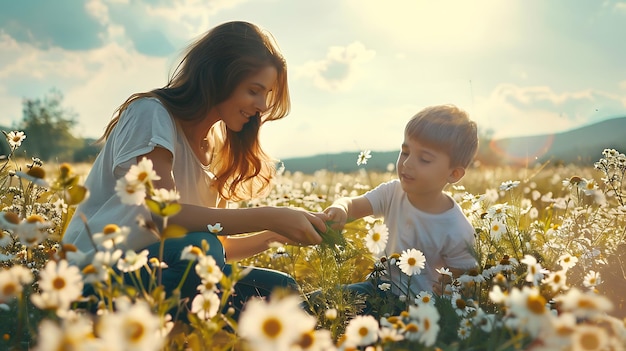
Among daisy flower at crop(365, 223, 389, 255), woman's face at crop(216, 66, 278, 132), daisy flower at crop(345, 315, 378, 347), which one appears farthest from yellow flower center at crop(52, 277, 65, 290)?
woman's face at crop(216, 66, 278, 132)

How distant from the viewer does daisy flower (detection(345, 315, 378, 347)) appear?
152 centimetres

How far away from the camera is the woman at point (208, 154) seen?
2.59m

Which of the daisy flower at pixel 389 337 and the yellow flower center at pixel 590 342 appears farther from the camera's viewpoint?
the daisy flower at pixel 389 337

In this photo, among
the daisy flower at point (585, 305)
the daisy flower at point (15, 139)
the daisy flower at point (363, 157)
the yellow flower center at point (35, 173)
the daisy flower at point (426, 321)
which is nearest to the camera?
the daisy flower at point (585, 305)

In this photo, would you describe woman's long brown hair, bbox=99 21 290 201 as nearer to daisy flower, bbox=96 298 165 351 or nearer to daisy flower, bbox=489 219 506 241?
daisy flower, bbox=489 219 506 241

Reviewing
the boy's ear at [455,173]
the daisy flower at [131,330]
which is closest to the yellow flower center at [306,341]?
the daisy flower at [131,330]

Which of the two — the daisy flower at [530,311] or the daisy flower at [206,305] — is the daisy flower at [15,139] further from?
the daisy flower at [530,311]

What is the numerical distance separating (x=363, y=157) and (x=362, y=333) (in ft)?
7.91

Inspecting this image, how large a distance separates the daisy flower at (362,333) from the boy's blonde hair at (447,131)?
67.3 inches

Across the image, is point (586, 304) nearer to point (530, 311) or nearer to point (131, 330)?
point (530, 311)

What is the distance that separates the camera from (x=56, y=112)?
49094 millimetres

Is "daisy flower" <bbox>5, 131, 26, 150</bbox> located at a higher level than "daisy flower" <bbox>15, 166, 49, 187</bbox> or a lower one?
higher

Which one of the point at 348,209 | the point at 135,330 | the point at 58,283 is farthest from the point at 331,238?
the point at 135,330

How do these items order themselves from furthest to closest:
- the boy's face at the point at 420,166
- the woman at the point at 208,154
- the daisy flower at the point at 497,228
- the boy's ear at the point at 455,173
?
the boy's ear at the point at 455,173 → the boy's face at the point at 420,166 → the daisy flower at the point at 497,228 → the woman at the point at 208,154
